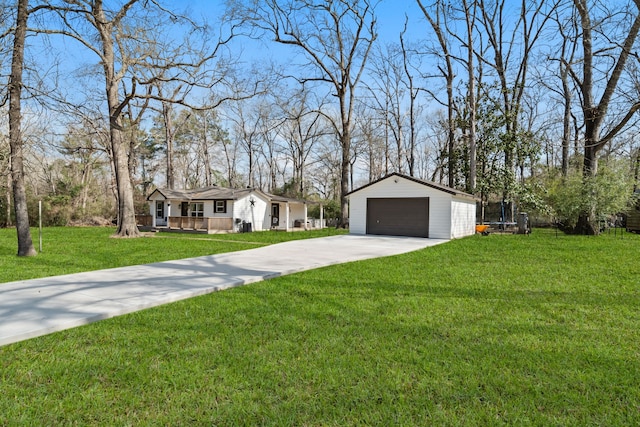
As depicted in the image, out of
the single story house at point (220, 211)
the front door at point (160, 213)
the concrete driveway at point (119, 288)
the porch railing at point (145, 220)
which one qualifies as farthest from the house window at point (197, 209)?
the concrete driveway at point (119, 288)

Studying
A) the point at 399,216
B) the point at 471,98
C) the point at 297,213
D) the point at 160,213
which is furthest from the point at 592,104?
the point at 160,213

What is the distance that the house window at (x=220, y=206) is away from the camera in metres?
20.7

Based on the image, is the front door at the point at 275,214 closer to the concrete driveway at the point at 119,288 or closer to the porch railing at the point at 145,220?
the porch railing at the point at 145,220

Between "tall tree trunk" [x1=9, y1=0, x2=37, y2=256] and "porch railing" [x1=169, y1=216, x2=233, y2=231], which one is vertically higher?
"tall tree trunk" [x1=9, y1=0, x2=37, y2=256]

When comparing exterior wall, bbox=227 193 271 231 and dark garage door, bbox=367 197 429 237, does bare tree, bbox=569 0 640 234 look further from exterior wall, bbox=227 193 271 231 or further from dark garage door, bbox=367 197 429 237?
exterior wall, bbox=227 193 271 231

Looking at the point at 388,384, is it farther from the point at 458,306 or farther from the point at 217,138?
the point at 217,138

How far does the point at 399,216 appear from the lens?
1634 centimetres

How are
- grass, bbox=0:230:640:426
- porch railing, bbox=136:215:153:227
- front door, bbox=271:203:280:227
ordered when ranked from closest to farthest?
grass, bbox=0:230:640:426 < porch railing, bbox=136:215:153:227 < front door, bbox=271:203:280:227

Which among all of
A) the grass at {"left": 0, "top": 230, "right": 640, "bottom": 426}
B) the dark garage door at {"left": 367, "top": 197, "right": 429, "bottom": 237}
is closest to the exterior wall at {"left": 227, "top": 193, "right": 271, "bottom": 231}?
the dark garage door at {"left": 367, "top": 197, "right": 429, "bottom": 237}

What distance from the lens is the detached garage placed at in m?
15.2

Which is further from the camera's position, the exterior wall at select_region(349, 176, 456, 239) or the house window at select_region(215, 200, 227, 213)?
the house window at select_region(215, 200, 227, 213)

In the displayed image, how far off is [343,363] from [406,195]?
13.9 meters

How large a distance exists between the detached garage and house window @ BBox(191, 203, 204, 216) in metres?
9.78

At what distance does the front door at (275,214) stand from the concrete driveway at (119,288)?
47.9 feet
